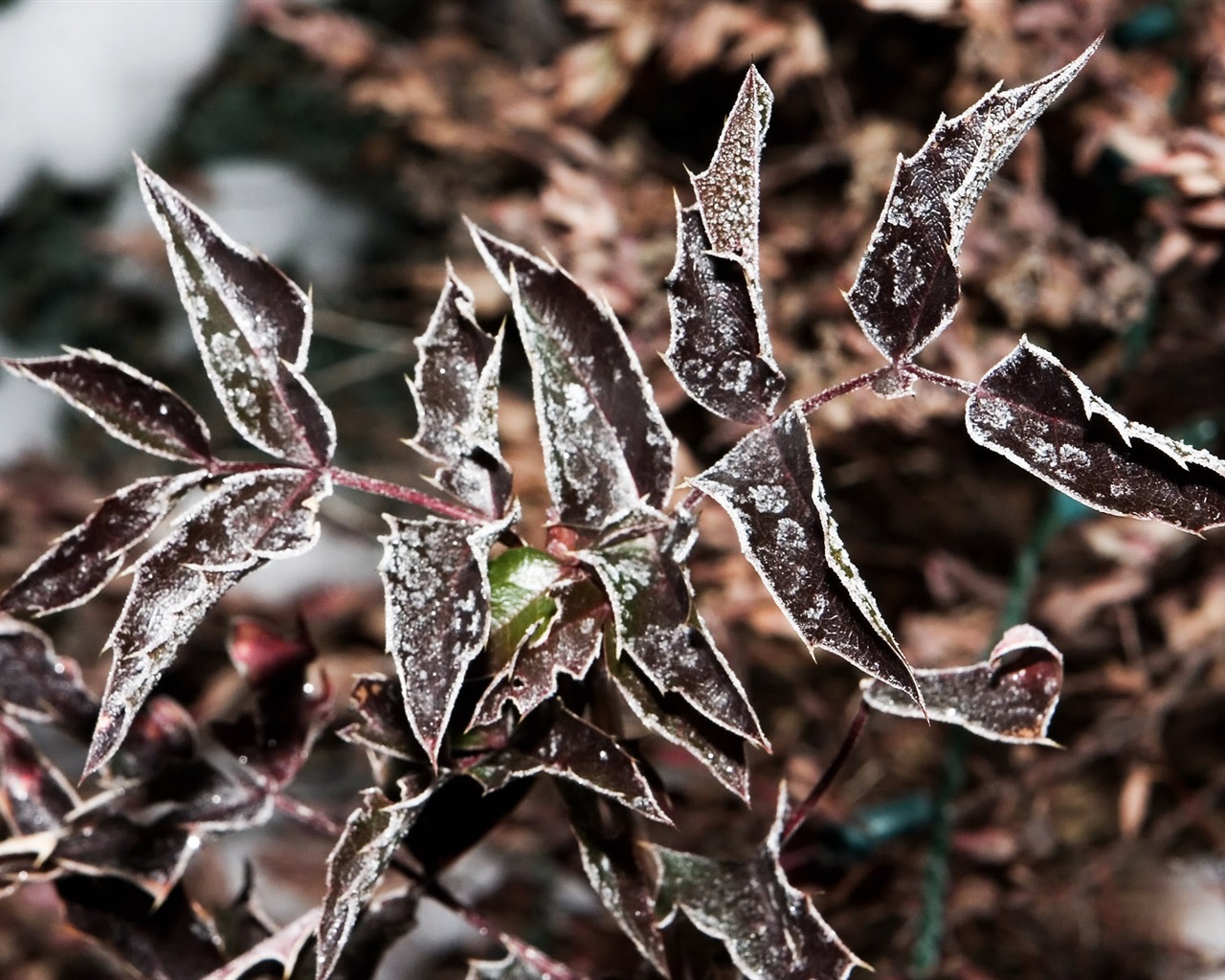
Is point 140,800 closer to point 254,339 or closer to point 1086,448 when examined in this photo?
point 254,339

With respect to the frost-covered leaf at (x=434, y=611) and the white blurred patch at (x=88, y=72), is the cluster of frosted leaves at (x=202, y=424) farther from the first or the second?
the white blurred patch at (x=88, y=72)

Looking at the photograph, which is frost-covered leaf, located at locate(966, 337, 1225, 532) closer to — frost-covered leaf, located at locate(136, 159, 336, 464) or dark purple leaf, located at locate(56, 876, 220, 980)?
frost-covered leaf, located at locate(136, 159, 336, 464)

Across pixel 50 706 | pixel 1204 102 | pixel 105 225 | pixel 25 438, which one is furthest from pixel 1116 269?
pixel 25 438

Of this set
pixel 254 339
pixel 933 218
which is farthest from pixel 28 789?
pixel 933 218

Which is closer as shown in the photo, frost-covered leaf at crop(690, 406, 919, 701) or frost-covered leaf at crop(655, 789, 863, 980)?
frost-covered leaf at crop(690, 406, 919, 701)

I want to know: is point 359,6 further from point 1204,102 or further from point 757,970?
point 757,970

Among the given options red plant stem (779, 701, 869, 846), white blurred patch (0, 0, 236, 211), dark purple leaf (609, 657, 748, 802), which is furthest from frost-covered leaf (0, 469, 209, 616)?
white blurred patch (0, 0, 236, 211)

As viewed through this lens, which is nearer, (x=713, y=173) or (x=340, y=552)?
(x=713, y=173)
